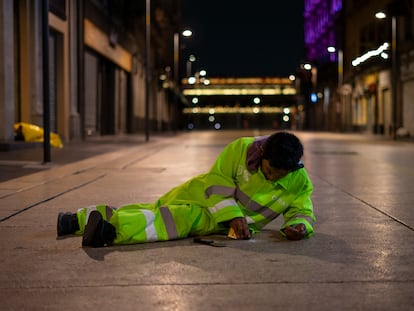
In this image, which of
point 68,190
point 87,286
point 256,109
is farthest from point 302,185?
point 256,109

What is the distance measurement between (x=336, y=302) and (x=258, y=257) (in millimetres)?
1395

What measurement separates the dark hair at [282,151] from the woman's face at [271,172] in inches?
3.3

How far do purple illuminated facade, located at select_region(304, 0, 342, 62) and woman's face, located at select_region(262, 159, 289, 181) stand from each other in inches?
2729

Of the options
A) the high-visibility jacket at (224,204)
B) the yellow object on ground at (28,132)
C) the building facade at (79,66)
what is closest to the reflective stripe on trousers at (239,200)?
the high-visibility jacket at (224,204)

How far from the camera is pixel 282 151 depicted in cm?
563

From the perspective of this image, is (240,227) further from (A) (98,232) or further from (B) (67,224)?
(B) (67,224)

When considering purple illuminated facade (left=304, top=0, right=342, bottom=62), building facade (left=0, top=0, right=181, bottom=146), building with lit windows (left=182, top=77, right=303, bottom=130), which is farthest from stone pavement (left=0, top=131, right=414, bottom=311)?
building with lit windows (left=182, top=77, right=303, bottom=130)

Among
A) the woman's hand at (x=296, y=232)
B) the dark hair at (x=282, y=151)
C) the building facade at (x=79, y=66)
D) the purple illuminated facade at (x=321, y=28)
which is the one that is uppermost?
the purple illuminated facade at (x=321, y=28)

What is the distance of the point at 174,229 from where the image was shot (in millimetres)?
6312

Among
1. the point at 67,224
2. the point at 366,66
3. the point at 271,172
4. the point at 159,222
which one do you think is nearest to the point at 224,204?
the point at 271,172

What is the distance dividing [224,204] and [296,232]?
69 cm

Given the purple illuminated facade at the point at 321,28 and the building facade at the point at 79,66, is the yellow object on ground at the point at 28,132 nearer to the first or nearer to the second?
the building facade at the point at 79,66

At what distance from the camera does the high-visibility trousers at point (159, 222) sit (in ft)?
19.9

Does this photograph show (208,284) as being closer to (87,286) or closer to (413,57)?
(87,286)
